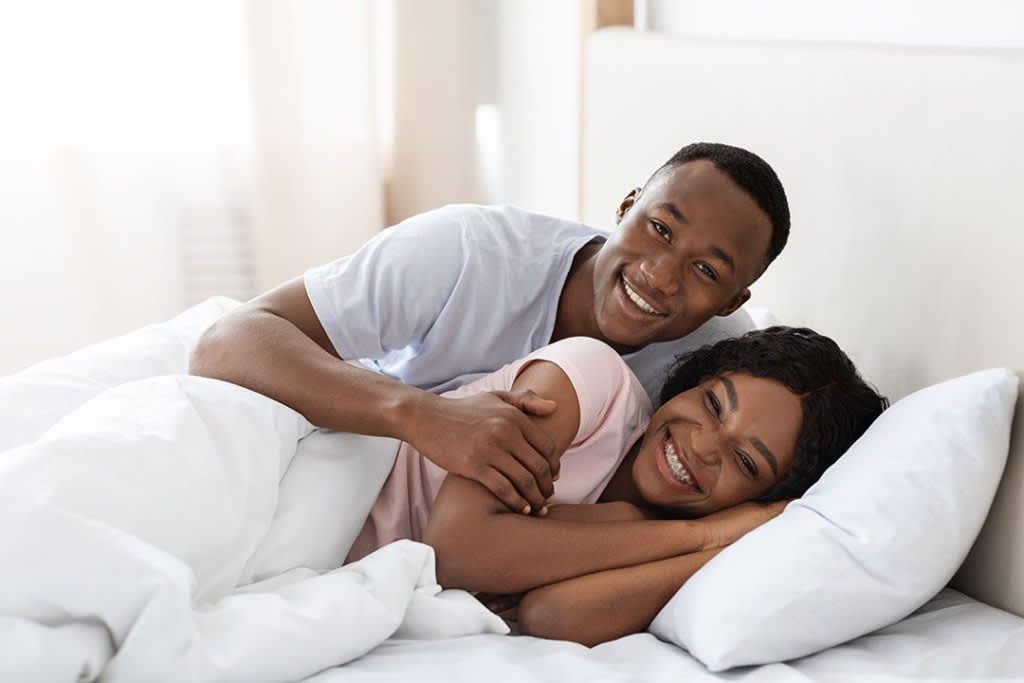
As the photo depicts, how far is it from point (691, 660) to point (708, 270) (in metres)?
0.56

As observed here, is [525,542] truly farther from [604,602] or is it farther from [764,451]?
[764,451]

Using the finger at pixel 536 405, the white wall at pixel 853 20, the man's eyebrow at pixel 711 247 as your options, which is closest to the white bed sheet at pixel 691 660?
the finger at pixel 536 405

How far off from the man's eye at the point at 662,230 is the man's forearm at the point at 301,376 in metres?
0.40

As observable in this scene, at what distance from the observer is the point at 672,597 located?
1.28m

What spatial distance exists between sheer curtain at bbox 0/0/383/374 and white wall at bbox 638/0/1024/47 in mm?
896

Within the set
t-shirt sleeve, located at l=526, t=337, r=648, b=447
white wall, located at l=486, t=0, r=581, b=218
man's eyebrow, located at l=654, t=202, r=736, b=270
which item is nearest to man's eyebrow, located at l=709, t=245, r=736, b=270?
man's eyebrow, located at l=654, t=202, r=736, b=270

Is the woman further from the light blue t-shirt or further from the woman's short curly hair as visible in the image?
the light blue t-shirt

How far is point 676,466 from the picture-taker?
4.59ft

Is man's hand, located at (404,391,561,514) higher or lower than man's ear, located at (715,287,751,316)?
lower

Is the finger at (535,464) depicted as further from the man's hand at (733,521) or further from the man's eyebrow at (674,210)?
the man's eyebrow at (674,210)

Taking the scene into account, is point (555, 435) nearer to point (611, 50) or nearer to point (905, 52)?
point (905, 52)

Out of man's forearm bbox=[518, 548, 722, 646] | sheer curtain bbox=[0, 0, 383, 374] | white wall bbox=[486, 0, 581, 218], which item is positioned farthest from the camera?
sheer curtain bbox=[0, 0, 383, 374]

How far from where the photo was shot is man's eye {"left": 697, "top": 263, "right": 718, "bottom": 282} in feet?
5.12

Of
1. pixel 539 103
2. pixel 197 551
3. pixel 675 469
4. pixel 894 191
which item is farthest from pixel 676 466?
pixel 539 103
